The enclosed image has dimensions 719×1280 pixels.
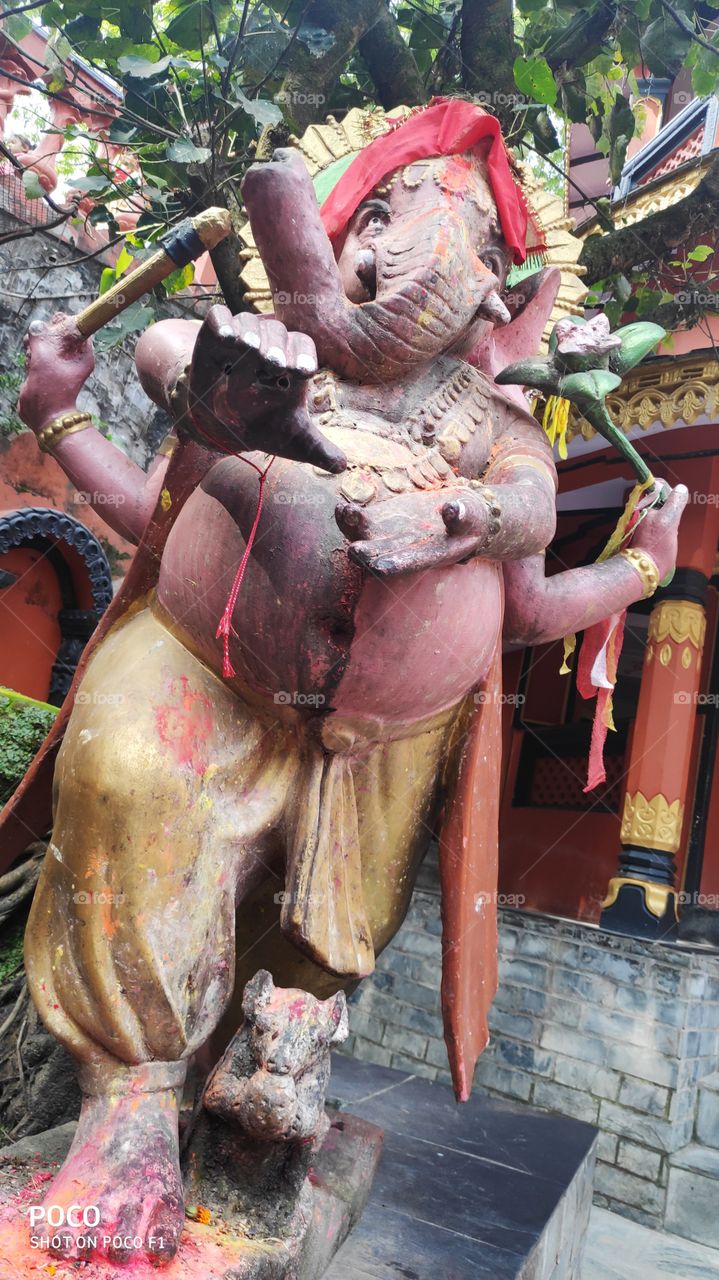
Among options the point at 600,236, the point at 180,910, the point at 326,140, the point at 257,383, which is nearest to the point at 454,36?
the point at 600,236

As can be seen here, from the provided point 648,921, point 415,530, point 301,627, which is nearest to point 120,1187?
point 301,627

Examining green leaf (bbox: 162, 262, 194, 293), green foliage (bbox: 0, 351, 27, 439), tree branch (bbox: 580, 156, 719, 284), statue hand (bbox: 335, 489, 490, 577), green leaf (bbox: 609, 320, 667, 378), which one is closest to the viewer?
statue hand (bbox: 335, 489, 490, 577)

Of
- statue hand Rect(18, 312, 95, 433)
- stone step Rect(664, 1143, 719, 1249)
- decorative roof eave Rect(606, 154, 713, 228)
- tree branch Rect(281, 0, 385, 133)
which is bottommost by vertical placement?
stone step Rect(664, 1143, 719, 1249)

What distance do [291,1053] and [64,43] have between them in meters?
2.73

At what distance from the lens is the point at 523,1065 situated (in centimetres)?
448

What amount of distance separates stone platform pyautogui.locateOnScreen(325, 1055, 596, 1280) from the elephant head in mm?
1549

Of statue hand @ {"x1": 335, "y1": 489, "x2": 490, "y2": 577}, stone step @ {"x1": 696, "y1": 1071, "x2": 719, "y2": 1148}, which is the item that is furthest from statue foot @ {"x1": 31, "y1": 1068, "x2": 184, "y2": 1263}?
stone step @ {"x1": 696, "y1": 1071, "x2": 719, "y2": 1148}

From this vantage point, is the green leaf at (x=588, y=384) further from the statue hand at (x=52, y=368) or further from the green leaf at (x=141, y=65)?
the green leaf at (x=141, y=65)

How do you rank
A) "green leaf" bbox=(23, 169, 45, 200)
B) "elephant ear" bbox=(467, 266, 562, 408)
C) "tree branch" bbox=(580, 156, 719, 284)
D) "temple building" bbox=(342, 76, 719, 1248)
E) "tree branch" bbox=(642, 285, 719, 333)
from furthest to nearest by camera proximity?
"temple building" bbox=(342, 76, 719, 1248) → "tree branch" bbox=(642, 285, 719, 333) → "tree branch" bbox=(580, 156, 719, 284) → "green leaf" bbox=(23, 169, 45, 200) → "elephant ear" bbox=(467, 266, 562, 408)

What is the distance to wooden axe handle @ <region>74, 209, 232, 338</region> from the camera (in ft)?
5.34

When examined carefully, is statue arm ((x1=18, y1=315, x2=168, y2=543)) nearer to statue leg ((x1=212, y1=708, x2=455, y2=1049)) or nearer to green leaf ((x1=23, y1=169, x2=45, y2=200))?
statue leg ((x1=212, y1=708, x2=455, y2=1049))

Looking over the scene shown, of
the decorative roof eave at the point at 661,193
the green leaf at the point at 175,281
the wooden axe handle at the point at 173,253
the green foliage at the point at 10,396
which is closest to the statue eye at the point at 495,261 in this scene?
the wooden axe handle at the point at 173,253

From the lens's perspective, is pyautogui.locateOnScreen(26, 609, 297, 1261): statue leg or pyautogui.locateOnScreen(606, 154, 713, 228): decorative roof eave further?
pyautogui.locateOnScreen(606, 154, 713, 228): decorative roof eave

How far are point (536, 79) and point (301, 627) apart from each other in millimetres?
1677
